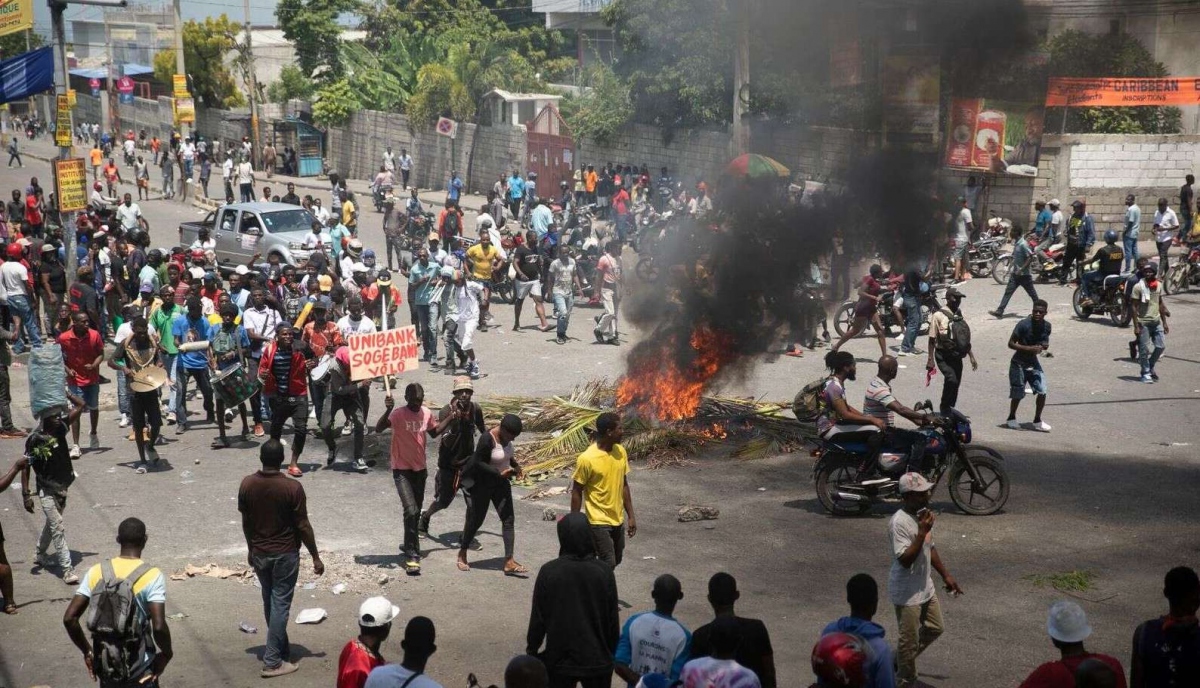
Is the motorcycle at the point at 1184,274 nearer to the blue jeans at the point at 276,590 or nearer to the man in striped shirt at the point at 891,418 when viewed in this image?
the man in striped shirt at the point at 891,418

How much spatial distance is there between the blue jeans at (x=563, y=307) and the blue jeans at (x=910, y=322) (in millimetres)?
5028

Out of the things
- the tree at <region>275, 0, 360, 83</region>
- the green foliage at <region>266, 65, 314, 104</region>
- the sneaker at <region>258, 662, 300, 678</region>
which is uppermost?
the tree at <region>275, 0, 360, 83</region>

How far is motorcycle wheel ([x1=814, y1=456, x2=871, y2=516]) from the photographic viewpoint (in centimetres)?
1028

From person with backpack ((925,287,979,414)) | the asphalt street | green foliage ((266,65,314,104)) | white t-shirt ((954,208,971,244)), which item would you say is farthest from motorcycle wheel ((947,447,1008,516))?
green foliage ((266,65,314,104))

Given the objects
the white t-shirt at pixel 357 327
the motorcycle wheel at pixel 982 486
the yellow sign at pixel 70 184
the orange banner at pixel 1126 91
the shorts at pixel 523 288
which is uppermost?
the orange banner at pixel 1126 91

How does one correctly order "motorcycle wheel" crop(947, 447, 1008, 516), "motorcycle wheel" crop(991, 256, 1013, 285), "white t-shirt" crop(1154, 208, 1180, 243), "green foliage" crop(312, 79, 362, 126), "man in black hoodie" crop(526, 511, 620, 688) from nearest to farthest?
"man in black hoodie" crop(526, 511, 620, 688), "motorcycle wheel" crop(947, 447, 1008, 516), "white t-shirt" crop(1154, 208, 1180, 243), "motorcycle wheel" crop(991, 256, 1013, 285), "green foliage" crop(312, 79, 362, 126)

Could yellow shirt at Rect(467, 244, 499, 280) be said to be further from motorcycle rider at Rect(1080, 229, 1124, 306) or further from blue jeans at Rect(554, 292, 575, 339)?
motorcycle rider at Rect(1080, 229, 1124, 306)

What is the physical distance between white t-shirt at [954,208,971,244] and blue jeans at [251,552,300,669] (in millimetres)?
16107

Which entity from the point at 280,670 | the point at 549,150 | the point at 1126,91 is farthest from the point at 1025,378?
the point at 549,150

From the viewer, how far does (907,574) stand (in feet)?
21.7

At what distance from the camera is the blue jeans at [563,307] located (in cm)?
1844

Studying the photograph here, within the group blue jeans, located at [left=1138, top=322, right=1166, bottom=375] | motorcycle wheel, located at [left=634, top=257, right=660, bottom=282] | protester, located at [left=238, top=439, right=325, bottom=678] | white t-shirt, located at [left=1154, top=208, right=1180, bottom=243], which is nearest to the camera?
protester, located at [left=238, top=439, right=325, bottom=678]

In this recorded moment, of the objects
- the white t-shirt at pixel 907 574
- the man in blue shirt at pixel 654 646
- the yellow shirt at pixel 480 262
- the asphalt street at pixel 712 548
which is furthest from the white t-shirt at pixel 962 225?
the man in blue shirt at pixel 654 646

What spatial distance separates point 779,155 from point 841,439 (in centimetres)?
1201
